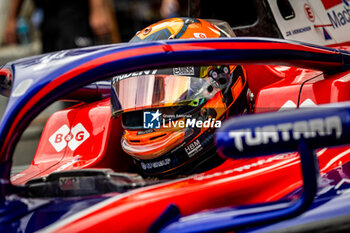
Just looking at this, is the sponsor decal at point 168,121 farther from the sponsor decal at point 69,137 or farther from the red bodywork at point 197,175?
the sponsor decal at point 69,137

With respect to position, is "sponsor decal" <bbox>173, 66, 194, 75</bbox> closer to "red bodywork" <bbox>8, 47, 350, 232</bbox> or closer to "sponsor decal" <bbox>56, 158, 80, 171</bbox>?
"red bodywork" <bbox>8, 47, 350, 232</bbox>

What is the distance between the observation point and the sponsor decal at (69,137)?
2.07 metres

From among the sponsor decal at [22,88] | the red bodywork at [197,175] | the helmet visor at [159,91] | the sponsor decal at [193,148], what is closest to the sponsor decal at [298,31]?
the red bodywork at [197,175]

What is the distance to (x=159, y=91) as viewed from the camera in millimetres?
1708

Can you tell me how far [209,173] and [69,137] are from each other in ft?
2.66

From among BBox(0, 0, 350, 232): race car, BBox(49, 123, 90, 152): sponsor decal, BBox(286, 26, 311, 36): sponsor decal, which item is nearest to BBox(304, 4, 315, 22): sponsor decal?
BBox(286, 26, 311, 36): sponsor decal

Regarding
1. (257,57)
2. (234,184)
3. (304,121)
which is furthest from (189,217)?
(257,57)

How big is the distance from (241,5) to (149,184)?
70.2 inches

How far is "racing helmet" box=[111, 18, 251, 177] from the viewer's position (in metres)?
1.72

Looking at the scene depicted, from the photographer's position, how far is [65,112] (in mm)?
2244

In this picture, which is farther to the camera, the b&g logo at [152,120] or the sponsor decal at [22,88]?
the b&g logo at [152,120]

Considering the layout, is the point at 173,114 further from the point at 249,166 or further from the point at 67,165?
the point at 67,165

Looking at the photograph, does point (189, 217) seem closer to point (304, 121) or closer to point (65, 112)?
point (304, 121)

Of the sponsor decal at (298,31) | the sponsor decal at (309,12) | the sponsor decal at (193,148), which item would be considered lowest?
the sponsor decal at (193,148)
